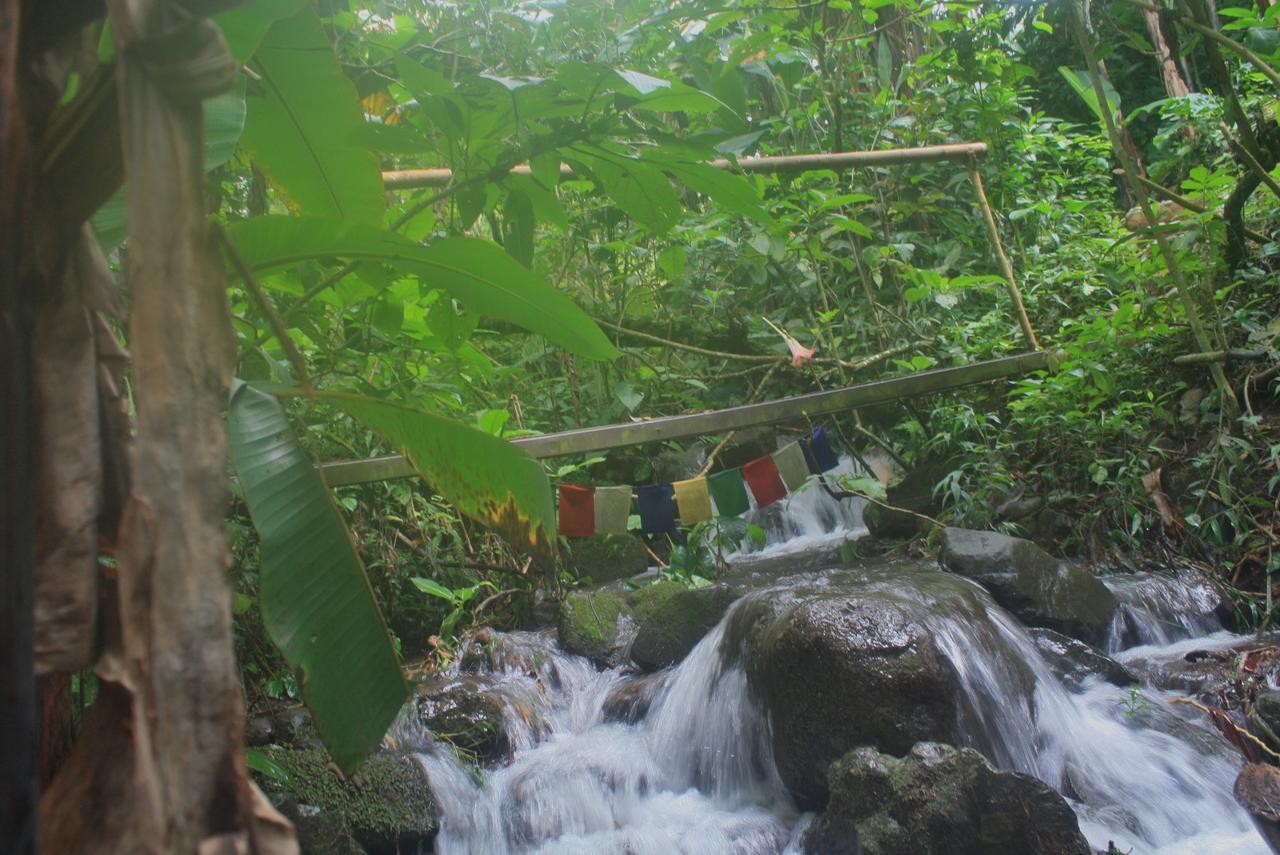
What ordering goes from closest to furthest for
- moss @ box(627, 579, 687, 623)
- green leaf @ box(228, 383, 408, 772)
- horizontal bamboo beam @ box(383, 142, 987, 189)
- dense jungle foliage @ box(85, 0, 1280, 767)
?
green leaf @ box(228, 383, 408, 772), dense jungle foliage @ box(85, 0, 1280, 767), horizontal bamboo beam @ box(383, 142, 987, 189), moss @ box(627, 579, 687, 623)

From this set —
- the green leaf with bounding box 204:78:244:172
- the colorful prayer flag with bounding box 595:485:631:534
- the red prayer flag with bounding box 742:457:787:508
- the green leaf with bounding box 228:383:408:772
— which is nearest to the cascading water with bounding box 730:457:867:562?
the red prayer flag with bounding box 742:457:787:508

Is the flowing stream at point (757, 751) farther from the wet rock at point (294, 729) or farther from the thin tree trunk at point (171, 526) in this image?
the thin tree trunk at point (171, 526)

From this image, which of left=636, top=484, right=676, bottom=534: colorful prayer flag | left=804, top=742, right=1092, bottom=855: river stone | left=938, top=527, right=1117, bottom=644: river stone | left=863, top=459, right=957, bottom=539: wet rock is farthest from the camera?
left=863, top=459, right=957, bottom=539: wet rock

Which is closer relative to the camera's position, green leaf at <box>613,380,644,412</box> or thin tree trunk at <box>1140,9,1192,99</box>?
green leaf at <box>613,380,644,412</box>

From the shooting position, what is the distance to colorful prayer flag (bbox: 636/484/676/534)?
3545 mm

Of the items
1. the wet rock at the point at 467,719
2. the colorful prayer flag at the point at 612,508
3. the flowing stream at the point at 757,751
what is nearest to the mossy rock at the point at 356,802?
the flowing stream at the point at 757,751

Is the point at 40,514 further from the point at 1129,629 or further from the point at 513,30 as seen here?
the point at 513,30

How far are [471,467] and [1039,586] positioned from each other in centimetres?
359

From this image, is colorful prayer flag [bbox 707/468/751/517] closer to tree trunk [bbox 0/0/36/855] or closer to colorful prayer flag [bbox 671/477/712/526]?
colorful prayer flag [bbox 671/477/712/526]

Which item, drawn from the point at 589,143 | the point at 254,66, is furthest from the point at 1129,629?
the point at 254,66

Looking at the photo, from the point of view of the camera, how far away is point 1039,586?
3.99 meters

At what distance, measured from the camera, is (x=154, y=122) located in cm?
38

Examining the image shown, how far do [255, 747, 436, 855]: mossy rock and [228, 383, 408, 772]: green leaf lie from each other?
179 centimetres

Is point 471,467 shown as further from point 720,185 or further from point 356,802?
point 356,802
